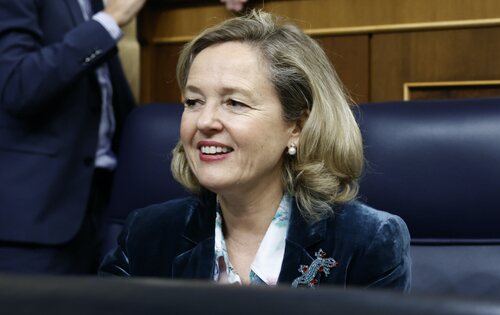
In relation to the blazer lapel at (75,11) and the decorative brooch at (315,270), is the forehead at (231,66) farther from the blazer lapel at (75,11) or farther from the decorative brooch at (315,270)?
the blazer lapel at (75,11)

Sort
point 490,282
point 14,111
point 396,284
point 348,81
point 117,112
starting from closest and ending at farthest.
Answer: point 396,284 → point 490,282 → point 14,111 → point 348,81 → point 117,112

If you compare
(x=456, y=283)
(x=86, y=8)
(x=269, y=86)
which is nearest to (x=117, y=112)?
(x=86, y=8)

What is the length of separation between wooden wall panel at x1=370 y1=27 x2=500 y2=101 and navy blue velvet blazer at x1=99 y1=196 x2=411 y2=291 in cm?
65

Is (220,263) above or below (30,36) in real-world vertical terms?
below

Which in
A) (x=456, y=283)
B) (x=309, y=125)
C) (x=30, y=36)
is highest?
(x=30, y=36)

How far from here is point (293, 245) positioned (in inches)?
48.3

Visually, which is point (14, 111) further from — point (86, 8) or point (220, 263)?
point (220, 263)

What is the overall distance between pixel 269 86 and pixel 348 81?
2.15 ft

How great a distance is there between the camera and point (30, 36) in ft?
Result: 5.73

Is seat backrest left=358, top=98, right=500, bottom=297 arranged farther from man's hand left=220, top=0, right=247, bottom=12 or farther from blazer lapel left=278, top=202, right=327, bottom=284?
man's hand left=220, top=0, right=247, bottom=12

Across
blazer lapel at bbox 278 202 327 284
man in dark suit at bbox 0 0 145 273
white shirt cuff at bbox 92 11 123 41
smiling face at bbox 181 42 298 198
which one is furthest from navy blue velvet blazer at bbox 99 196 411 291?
white shirt cuff at bbox 92 11 123 41

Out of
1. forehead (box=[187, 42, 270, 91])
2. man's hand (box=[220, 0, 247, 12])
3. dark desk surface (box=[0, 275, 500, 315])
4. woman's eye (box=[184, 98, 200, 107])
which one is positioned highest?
man's hand (box=[220, 0, 247, 12])

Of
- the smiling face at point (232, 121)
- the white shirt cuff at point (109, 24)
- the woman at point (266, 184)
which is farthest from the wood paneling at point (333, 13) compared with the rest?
the smiling face at point (232, 121)

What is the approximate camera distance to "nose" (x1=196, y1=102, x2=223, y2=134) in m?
1.21
